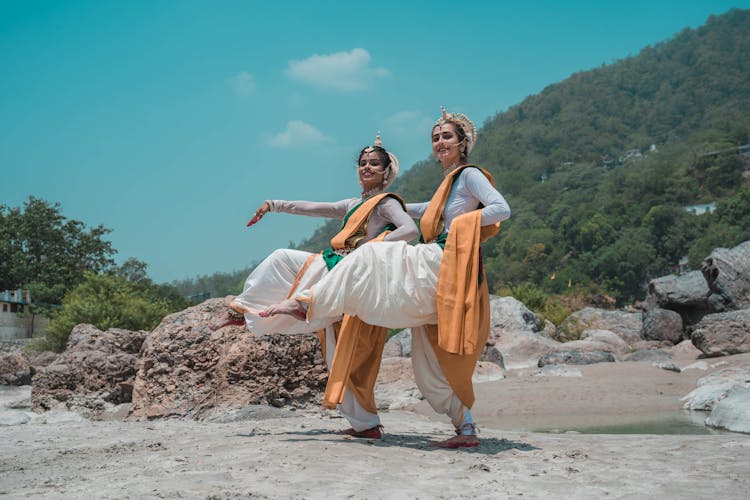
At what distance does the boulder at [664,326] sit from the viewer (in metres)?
20.5

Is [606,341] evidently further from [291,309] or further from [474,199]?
[291,309]

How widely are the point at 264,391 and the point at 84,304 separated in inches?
440

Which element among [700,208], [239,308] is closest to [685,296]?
[239,308]

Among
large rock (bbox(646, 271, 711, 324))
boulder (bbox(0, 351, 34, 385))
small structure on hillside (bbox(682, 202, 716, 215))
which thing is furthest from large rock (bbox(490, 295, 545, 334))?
small structure on hillside (bbox(682, 202, 716, 215))

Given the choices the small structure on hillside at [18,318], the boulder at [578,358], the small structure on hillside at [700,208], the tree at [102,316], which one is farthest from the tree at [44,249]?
the small structure on hillside at [700,208]

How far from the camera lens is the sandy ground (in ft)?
11.2

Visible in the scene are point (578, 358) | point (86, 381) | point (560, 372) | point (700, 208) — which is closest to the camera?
point (86, 381)

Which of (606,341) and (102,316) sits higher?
(102,316)

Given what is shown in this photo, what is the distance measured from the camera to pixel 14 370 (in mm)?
13234

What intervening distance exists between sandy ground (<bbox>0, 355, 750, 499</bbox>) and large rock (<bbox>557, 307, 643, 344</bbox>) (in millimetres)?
17308

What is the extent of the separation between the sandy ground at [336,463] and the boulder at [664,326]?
16194mm

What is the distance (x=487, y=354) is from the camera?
599 inches

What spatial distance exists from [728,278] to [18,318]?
2412cm

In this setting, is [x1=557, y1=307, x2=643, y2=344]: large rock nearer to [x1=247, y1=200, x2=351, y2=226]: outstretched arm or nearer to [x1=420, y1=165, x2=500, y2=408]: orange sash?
[x1=247, y1=200, x2=351, y2=226]: outstretched arm
